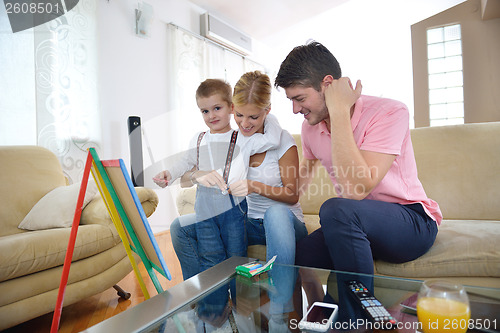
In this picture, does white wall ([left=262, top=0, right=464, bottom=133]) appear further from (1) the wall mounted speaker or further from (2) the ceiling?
(1) the wall mounted speaker

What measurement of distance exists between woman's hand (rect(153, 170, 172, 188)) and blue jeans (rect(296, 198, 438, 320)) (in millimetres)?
634

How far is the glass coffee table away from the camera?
0.64 meters

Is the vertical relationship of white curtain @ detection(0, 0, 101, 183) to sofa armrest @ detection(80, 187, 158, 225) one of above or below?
above

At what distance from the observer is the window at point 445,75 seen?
14.6 feet

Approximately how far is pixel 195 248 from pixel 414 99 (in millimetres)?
4317

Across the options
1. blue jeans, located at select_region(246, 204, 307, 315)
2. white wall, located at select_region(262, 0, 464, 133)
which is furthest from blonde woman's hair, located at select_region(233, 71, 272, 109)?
white wall, located at select_region(262, 0, 464, 133)

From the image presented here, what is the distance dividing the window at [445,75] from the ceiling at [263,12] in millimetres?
1412

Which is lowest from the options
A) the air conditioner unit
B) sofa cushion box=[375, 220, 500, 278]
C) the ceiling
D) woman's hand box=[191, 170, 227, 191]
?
sofa cushion box=[375, 220, 500, 278]

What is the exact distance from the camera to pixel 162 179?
4.42 ft

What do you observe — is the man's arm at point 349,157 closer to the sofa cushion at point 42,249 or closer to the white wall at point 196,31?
the sofa cushion at point 42,249

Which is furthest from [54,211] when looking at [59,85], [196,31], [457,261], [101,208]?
[196,31]

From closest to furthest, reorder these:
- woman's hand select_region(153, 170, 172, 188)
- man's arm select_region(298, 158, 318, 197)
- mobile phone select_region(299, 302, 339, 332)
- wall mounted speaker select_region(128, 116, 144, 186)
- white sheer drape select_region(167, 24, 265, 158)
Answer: mobile phone select_region(299, 302, 339, 332)
woman's hand select_region(153, 170, 172, 188)
man's arm select_region(298, 158, 318, 197)
wall mounted speaker select_region(128, 116, 144, 186)
white sheer drape select_region(167, 24, 265, 158)

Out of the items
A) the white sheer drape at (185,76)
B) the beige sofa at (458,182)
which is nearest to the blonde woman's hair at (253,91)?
the beige sofa at (458,182)

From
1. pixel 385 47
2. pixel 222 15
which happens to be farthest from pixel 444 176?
pixel 385 47
